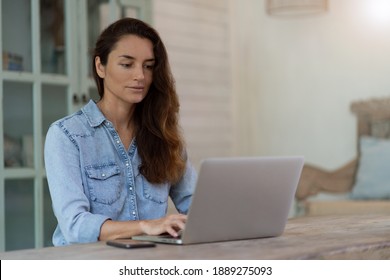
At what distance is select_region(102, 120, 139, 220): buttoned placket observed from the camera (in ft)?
8.65

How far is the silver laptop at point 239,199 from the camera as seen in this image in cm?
195

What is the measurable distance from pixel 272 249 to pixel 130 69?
101 cm

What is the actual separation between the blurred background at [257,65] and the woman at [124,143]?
2.01 m

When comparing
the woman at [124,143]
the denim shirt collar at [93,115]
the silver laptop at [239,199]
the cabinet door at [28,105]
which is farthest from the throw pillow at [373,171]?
the silver laptop at [239,199]

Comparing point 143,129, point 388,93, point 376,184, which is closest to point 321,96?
point 388,93

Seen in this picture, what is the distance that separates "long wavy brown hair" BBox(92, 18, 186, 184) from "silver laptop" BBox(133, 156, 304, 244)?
0.60m

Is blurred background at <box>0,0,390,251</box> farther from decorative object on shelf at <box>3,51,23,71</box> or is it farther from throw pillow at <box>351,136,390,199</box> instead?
throw pillow at <box>351,136,390,199</box>

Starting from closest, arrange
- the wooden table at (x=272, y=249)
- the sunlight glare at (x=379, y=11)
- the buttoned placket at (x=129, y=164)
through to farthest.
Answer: the wooden table at (x=272, y=249) → the buttoned placket at (x=129, y=164) → the sunlight glare at (x=379, y=11)

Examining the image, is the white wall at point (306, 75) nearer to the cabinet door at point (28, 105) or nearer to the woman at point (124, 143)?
the cabinet door at point (28, 105)

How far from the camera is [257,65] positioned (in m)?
7.00

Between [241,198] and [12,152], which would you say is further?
[12,152]

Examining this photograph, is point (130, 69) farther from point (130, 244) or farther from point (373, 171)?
point (373, 171)

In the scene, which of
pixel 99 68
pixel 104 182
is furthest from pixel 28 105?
pixel 104 182

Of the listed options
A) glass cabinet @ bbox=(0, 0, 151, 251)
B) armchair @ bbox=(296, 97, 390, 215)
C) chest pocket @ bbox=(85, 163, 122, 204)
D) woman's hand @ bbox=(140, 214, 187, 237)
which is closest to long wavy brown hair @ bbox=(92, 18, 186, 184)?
chest pocket @ bbox=(85, 163, 122, 204)
